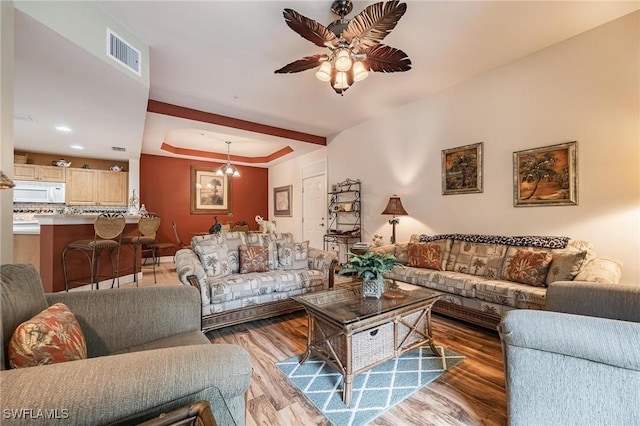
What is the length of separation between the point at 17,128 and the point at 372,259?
5196 mm

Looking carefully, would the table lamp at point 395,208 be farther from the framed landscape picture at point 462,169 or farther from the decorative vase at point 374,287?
the decorative vase at point 374,287

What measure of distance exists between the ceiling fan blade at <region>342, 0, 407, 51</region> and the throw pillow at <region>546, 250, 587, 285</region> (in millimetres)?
2388

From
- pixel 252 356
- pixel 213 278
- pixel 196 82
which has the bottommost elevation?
pixel 252 356

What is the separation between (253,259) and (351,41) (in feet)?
7.83

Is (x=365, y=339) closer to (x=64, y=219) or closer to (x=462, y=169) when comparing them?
(x=462, y=169)

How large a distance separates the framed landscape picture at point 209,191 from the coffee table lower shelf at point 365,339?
232 inches

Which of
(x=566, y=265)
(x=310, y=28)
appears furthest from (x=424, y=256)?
(x=310, y=28)

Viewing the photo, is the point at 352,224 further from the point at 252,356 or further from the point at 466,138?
the point at 252,356

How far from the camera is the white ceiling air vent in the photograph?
2240 mm

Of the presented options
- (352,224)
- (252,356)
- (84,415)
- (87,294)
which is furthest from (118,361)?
(352,224)

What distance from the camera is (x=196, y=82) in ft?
10.9

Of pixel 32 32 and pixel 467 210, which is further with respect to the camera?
pixel 467 210

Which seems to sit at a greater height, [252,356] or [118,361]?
[118,361]

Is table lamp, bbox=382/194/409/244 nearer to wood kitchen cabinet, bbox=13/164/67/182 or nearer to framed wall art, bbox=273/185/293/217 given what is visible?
framed wall art, bbox=273/185/293/217
